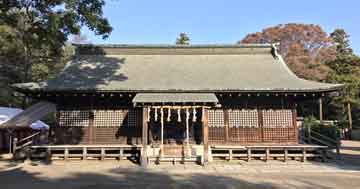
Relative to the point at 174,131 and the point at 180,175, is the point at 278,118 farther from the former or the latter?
the point at 180,175

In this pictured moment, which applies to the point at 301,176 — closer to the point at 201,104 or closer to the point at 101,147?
the point at 201,104

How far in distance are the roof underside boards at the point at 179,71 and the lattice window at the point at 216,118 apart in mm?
1557

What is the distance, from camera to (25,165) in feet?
40.3

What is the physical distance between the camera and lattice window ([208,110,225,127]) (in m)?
14.7

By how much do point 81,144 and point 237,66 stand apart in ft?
33.8

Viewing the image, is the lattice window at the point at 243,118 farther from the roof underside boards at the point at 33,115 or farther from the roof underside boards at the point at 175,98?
the roof underside boards at the point at 33,115

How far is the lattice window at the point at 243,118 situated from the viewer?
14.6m

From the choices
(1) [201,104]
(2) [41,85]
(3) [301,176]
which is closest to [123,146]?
(1) [201,104]

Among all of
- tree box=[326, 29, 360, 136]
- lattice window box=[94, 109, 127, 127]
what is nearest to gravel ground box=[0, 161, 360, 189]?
lattice window box=[94, 109, 127, 127]

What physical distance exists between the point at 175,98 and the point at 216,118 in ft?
10.2

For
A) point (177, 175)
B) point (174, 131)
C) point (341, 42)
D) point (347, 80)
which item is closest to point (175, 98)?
point (174, 131)

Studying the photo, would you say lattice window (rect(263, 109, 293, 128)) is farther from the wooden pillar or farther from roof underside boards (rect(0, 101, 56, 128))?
roof underside boards (rect(0, 101, 56, 128))

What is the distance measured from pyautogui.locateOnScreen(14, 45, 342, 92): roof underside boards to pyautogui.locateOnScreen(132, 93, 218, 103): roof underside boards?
1.02 feet

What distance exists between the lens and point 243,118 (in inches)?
577
